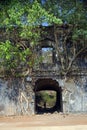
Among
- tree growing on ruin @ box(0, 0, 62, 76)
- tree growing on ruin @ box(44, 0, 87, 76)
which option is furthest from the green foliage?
tree growing on ruin @ box(44, 0, 87, 76)

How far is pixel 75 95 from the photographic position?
925 inches

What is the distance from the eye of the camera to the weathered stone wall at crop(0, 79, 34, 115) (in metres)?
23.1

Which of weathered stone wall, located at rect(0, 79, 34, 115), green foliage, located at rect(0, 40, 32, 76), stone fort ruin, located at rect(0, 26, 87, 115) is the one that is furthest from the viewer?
stone fort ruin, located at rect(0, 26, 87, 115)

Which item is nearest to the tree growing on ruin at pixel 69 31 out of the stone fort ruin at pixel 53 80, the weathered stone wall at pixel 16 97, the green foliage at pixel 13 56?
the stone fort ruin at pixel 53 80

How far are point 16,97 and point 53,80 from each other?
2.99 meters

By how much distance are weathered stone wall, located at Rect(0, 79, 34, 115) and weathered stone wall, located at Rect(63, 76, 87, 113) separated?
8.19 ft

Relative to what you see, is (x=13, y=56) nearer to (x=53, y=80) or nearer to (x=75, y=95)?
(x=53, y=80)

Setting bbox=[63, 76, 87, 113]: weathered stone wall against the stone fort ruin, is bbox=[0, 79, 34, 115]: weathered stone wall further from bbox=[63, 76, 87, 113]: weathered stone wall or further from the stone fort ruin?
bbox=[63, 76, 87, 113]: weathered stone wall

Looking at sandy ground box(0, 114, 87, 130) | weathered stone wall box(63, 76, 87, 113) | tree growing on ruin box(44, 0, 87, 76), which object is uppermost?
tree growing on ruin box(44, 0, 87, 76)

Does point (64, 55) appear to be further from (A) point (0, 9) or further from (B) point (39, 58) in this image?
(A) point (0, 9)

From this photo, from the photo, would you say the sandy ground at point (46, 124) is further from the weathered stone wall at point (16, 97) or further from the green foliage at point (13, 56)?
the green foliage at point (13, 56)

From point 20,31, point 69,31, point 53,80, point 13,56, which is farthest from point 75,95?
point 20,31

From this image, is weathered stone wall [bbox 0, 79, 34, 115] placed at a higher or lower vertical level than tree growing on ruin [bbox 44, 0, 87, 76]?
lower

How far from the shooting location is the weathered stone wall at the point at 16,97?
2309 centimetres
